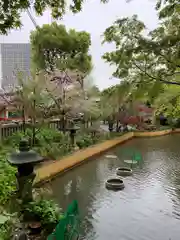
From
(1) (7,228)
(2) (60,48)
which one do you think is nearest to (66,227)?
(1) (7,228)

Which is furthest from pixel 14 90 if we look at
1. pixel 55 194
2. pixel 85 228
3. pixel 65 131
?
pixel 85 228

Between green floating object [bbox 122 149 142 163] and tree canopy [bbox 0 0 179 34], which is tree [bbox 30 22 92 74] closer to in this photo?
green floating object [bbox 122 149 142 163]

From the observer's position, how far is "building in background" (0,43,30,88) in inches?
340

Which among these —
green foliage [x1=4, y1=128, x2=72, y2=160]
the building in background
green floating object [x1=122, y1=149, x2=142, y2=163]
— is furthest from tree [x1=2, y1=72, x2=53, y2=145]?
green floating object [x1=122, y1=149, x2=142, y2=163]

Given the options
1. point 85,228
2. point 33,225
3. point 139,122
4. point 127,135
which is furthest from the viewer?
point 139,122

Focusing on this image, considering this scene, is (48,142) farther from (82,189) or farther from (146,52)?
(146,52)

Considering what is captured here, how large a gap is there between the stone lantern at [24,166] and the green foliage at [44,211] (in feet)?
0.73

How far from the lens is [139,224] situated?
506 cm

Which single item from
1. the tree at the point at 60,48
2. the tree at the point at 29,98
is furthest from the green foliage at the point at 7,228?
the tree at the point at 60,48

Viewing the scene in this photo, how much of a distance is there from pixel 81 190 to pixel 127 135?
10.1 m

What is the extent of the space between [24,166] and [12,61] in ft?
19.8

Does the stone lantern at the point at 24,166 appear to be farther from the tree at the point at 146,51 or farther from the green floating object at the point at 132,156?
the green floating object at the point at 132,156

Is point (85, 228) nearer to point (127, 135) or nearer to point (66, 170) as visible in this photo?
point (66, 170)

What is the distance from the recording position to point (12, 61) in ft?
31.4
